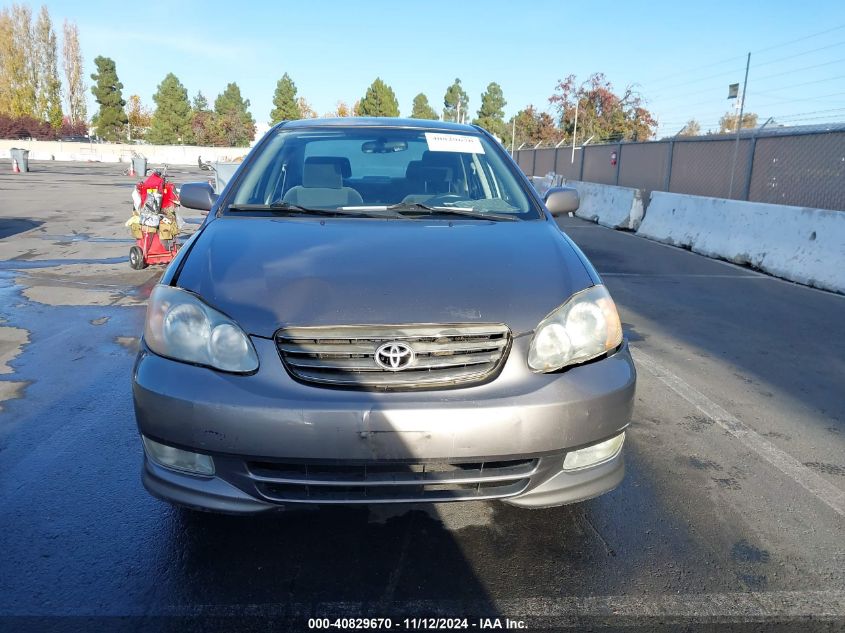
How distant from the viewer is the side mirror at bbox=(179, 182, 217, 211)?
3584 millimetres

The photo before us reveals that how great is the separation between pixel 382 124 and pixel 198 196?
1.21 meters

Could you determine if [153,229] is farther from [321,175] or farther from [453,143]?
[453,143]

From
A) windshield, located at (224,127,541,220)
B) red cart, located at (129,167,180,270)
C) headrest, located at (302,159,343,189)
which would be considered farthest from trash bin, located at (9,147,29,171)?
headrest, located at (302,159,343,189)

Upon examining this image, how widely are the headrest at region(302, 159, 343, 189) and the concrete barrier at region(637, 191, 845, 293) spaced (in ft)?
23.2

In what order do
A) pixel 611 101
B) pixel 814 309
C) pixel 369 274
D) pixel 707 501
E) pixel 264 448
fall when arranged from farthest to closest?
1. pixel 611 101
2. pixel 814 309
3. pixel 707 501
4. pixel 369 274
5. pixel 264 448

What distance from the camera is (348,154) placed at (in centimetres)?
381

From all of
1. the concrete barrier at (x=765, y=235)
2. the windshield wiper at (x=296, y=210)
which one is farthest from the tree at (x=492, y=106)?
the windshield wiper at (x=296, y=210)

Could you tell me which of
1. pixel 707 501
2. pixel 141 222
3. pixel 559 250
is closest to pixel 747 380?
pixel 707 501

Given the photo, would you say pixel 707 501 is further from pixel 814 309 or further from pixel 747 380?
pixel 814 309

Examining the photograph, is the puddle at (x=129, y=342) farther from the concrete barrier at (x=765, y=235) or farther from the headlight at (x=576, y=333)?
the concrete barrier at (x=765, y=235)

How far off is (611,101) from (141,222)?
43517 millimetres

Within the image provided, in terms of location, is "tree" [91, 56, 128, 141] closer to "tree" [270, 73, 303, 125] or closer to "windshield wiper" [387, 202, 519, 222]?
"tree" [270, 73, 303, 125]

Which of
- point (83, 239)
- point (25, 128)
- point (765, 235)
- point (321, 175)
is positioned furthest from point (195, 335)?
point (25, 128)

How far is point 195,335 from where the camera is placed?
225 centimetres
